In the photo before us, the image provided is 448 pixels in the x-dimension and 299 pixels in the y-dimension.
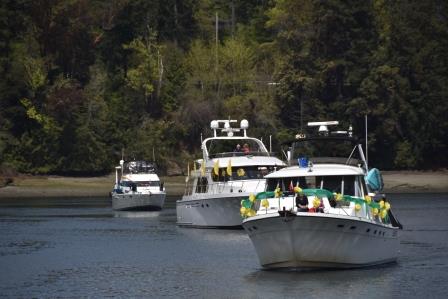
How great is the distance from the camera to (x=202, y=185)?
196ft

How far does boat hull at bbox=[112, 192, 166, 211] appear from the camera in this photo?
77.9 meters

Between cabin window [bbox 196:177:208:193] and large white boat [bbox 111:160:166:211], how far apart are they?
17.5m

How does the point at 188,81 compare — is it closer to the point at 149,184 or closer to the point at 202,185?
the point at 149,184

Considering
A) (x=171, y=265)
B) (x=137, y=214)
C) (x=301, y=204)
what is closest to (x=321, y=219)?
(x=301, y=204)

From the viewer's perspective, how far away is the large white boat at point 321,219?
3759 cm

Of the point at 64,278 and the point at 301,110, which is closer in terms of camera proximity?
the point at 64,278

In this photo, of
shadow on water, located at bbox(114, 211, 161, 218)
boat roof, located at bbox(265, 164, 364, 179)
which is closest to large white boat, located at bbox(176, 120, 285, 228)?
shadow on water, located at bbox(114, 211, 161, 218)

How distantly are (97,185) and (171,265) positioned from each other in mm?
60235

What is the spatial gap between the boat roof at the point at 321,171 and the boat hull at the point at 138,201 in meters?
37.0

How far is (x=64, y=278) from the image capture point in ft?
138

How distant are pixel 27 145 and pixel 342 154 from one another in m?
28.1

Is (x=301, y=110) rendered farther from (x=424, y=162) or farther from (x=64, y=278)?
(x=64, y=278)

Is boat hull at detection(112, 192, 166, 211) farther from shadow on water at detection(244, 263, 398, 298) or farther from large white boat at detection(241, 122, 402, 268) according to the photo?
shadow on water at detection(244, 263, 398, 298)

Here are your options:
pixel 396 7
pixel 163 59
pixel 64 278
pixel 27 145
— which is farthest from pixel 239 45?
pixel 64 278
